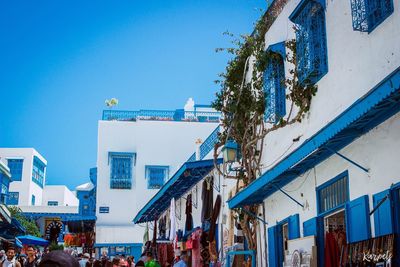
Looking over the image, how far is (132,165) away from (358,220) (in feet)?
83.1

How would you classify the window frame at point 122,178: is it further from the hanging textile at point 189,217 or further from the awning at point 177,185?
the hanging textile at point 189,217

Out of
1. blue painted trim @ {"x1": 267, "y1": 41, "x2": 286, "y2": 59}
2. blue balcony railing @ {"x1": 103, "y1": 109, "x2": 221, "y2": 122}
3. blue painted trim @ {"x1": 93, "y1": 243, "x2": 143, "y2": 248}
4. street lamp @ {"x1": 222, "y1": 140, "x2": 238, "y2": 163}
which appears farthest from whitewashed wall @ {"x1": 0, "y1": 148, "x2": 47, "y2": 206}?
blue painted trim @ {"x1": 267, "y1": 41, "x2": 286, "y2": 59}

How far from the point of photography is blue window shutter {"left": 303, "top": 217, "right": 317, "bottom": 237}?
1103 centimetres

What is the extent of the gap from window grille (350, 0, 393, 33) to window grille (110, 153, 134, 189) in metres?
25.2

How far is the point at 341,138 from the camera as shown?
379 inches

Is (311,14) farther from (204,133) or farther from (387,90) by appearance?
(204,133)

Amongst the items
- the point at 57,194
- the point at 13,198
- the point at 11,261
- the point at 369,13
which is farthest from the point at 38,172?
the point at 369,13

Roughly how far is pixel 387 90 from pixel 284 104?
19.0ft

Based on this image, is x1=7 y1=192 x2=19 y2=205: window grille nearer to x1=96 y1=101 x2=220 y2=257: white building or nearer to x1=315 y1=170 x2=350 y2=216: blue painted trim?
x1=96 y1=101 x2=220 y2=257: white building

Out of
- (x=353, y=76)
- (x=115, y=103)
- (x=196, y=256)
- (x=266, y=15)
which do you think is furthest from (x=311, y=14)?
(x=115, y=103)

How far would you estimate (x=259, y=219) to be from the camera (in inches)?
558

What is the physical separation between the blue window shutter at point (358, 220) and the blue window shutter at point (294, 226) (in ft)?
8.08

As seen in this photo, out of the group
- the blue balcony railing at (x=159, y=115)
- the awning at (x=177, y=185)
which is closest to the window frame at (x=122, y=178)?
the blue balcony railing at (x=159, y=115)

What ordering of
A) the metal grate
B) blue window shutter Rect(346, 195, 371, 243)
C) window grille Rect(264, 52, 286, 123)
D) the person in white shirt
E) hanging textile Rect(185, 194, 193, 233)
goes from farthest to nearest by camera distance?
the metal grate → hanging textile Rect(185, 194, 193, 233) → the person in white shirt → window grille Rect(264, 52, 286, 123) → blue window shutter Rect(346, 195, 371, 243)
